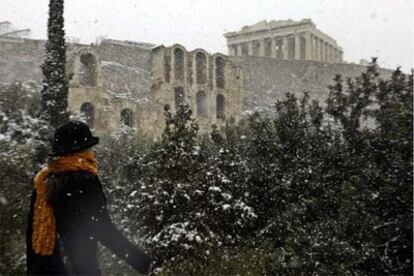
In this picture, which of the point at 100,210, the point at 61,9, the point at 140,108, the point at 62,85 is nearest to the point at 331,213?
the point at 100,210

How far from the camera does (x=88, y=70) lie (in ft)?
92.4

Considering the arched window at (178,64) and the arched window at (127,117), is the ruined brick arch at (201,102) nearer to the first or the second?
the arched window at (178,64)

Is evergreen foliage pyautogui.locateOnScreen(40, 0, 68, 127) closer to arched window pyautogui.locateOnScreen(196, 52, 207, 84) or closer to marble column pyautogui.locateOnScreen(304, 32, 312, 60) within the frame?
arched window pyautogui.locateOnScreen(196, 52, 207, 84)

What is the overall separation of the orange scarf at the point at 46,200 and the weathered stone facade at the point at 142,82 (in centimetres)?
2237

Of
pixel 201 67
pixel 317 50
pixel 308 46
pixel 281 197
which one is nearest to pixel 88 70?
pixel 201 67

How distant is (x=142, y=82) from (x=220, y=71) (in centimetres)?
429

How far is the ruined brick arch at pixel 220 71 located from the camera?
32500 mm

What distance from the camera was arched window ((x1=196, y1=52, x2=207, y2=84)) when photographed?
31594 mm

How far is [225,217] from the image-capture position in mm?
9359

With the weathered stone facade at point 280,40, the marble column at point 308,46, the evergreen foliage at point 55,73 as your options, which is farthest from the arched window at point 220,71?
the marble column at point 308,46

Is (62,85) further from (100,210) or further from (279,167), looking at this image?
(100,210)

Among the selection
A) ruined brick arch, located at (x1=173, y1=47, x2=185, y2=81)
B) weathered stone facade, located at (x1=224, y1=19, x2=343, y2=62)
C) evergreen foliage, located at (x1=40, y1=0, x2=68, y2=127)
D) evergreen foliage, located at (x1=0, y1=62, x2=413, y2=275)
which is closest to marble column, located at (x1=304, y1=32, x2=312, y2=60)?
weathered stone facade, located at (x1=224, y1=19, x2=343, y2=62)

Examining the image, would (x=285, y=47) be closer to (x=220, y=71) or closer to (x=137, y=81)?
(x=220, y=71)

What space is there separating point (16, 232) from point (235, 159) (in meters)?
4.81
